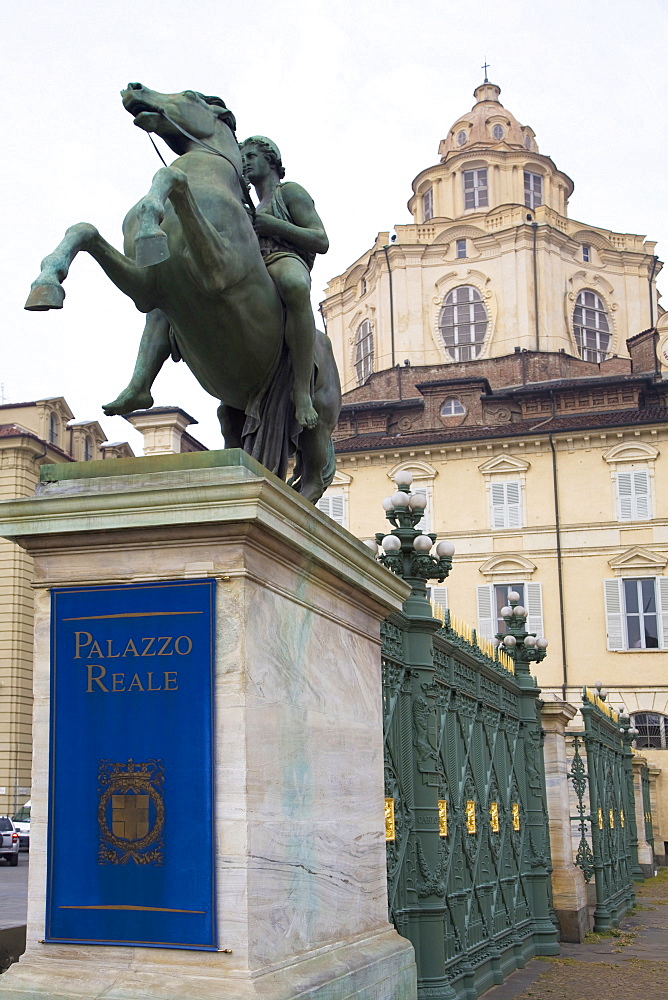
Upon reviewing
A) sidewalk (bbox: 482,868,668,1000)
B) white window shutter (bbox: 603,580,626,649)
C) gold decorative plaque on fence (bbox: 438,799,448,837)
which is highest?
white window shutter (bbox: 603,580,626,649)

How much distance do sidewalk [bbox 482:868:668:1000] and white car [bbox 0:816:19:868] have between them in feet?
57.9

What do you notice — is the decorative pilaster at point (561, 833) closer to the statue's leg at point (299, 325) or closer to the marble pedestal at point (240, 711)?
the statue's leg at point (299, 325)

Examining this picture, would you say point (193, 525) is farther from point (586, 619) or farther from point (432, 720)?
point (586, 619)

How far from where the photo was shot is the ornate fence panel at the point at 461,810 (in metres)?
9.26

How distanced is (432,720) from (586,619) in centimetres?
3292

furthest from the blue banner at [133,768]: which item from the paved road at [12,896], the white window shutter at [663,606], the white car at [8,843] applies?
the white window shutter at [663,606]

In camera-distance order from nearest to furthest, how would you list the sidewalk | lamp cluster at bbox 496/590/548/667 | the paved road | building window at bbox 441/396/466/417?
the sidewalk → the paved road → lamp cluster at bbox 496/590/548/667 → building window at bbox 441/396/466/417

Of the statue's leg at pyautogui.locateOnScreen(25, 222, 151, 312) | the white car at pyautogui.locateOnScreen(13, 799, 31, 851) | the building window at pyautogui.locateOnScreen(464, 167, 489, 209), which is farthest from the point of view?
the building window at pyautogui.locateOnScreen(464, 167, 489, 209)

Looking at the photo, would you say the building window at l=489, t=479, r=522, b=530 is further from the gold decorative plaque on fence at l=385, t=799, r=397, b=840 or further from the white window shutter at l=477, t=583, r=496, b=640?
Answer: the gold decorative plaque on fence at l=385, t=799, r=397, b=840

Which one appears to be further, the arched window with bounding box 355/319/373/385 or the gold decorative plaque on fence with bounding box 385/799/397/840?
the arched window with bounding box 355/319/373/385

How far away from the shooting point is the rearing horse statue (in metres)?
5.44

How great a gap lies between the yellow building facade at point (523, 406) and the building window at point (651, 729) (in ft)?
0.22

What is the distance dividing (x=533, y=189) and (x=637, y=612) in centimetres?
2466

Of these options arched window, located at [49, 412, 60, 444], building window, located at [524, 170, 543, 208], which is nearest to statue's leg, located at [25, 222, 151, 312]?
arched window, located at [49, 412, 60, 444]
